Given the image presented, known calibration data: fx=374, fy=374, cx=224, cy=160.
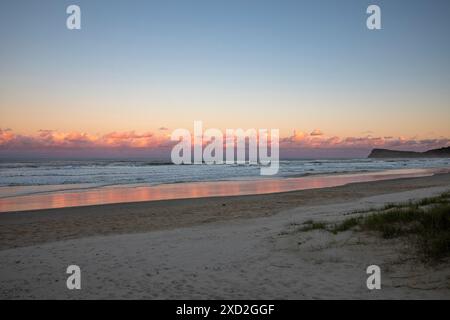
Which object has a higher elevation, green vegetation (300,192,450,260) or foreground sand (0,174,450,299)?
green vegetation (300,192,450,260)

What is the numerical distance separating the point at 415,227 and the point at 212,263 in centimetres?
506

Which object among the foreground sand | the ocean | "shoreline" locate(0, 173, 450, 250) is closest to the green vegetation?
the foreground sand

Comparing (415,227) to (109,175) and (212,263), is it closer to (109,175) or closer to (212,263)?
(212,263)

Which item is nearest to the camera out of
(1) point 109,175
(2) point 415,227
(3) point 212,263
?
(3) point 212,263

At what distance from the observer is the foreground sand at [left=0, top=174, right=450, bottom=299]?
6.80 m

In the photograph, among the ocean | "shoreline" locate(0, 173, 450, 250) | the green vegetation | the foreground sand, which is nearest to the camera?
the foreground sand

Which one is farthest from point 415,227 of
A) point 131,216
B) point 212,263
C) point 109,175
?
point 109,175

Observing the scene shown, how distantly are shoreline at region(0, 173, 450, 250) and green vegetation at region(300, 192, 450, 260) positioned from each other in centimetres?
570

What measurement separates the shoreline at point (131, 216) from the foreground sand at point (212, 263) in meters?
0.13

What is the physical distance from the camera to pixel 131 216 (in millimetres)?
15969

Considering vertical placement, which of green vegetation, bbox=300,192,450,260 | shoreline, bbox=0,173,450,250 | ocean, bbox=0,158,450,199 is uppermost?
green vegetation, bbox=300,192,450,260

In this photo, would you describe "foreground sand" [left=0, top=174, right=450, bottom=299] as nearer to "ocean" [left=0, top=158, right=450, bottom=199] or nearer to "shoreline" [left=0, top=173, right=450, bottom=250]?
"shoreline" [left=0, top=173, right=450, bottom=250]
